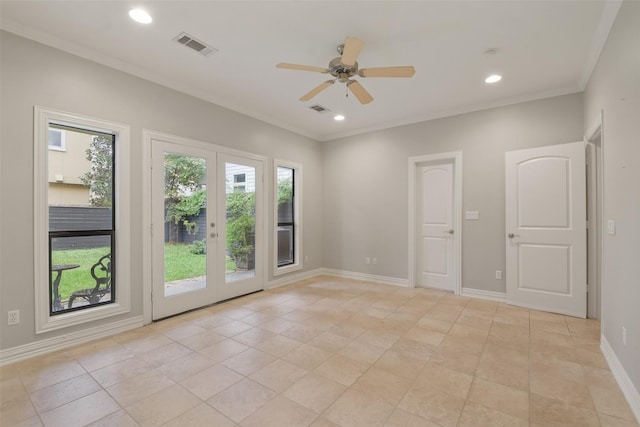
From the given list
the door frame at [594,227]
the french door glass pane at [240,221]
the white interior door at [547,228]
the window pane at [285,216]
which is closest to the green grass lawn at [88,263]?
the french door glass pane at [240,221]

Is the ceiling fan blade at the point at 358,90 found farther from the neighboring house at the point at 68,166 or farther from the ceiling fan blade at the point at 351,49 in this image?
the neighboring house at the point at 68,166

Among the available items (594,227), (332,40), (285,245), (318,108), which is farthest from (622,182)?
(285,245)

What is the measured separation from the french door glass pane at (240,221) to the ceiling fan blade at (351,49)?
242 cm

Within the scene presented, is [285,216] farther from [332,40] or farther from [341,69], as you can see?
[332,40]

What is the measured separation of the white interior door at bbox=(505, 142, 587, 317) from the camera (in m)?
3.55

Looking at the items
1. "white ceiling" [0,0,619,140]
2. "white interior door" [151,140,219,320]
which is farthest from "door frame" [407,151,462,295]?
"white interior door" [151,140,219,320]

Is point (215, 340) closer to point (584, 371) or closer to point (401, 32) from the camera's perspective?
point (584, 371)

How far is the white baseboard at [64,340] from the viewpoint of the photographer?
247 centimetres

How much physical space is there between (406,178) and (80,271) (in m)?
4.61

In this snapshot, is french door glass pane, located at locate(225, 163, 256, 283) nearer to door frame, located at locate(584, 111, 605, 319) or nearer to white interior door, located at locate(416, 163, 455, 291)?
white interior door, located at locate(416, 163, 455, 291)

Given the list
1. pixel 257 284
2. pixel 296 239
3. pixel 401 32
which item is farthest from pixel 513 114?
pixel 257 284

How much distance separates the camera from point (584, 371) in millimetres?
2316

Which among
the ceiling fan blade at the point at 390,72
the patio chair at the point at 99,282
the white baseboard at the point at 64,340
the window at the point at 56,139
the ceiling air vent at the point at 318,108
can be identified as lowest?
the white baseboard at the point at 64,340

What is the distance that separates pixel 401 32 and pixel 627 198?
2193mm
